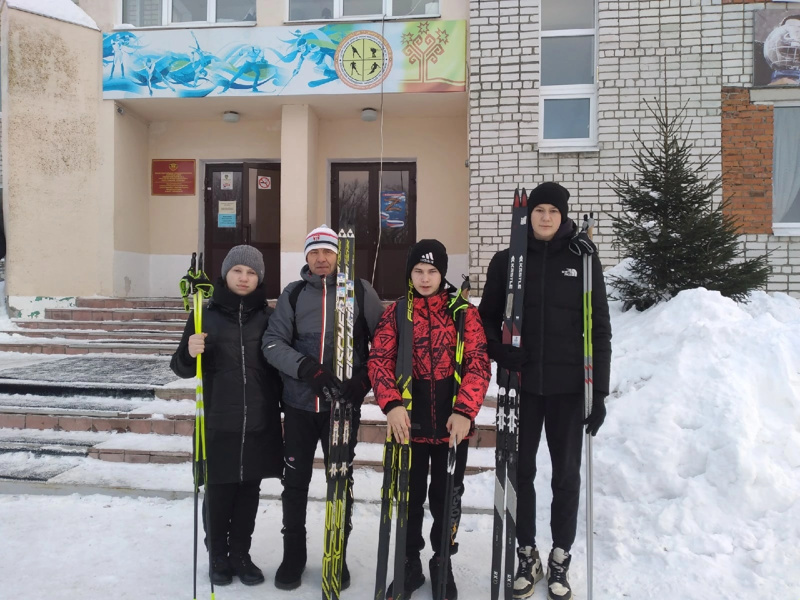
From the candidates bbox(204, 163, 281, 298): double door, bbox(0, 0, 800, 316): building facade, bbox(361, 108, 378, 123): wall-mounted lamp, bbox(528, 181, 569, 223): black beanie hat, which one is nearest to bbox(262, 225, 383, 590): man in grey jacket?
bbox(528, 181, 569, 223): black beanie hat

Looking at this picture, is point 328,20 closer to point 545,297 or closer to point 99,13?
point 99,13

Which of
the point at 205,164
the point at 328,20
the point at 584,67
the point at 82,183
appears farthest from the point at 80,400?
the point at 584,67

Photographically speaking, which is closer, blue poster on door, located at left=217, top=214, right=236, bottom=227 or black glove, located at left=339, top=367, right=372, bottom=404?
black glove, located at left=339, top=367, right=372, bottom=404

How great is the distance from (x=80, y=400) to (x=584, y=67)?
736 centimetres

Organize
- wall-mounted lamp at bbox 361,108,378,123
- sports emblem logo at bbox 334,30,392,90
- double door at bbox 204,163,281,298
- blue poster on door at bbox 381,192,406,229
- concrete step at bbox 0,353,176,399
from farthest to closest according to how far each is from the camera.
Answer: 1. double door at bbox 204,163,281,298
2. blue poster on door at bbox 381,192,406,229
3. wall-mounted lamp at bbox 361,108,378,123
4. sports emblem logo at bbox 334,30,392,90
5. concrete step at bbox 0,353,176,399

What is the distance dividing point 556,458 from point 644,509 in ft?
2.80

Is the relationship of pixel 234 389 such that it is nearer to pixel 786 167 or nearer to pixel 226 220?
pixel 226 220

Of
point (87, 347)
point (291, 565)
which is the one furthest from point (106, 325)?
point (291, 565)

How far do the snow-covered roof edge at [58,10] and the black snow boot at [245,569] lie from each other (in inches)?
330

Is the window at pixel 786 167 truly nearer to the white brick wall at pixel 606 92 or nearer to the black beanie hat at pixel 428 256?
the white brick wall at pixel 606 92

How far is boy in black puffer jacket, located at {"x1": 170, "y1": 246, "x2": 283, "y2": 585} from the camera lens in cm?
273

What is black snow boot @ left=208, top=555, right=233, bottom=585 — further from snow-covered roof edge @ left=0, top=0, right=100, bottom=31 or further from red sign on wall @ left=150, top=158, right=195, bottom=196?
snow-covered roof edge @ left=0, top=0, right=100, bottom=31

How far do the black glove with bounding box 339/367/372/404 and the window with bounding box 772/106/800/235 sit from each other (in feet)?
23.3

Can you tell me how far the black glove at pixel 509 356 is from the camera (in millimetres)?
2551
